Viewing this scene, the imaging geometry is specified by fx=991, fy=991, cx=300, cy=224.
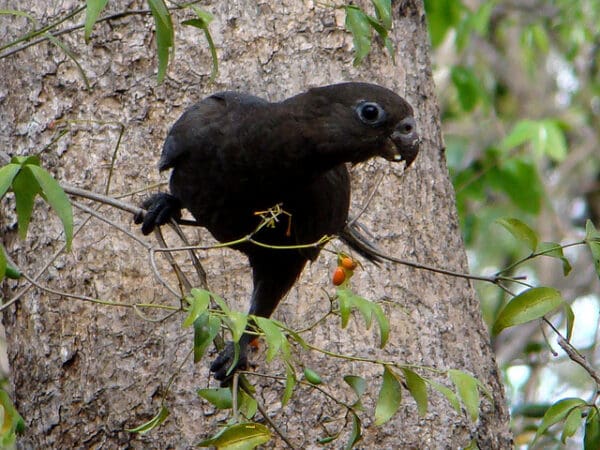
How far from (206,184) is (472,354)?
908 millimetres

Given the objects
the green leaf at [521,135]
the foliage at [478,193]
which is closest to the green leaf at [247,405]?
the foliage at [478,193]

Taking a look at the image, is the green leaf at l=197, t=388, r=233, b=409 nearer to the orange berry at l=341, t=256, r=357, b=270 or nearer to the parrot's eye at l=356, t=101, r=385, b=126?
the orange berry at l=341, t=256, r=357, b=270

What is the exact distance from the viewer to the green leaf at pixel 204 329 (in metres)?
1.65

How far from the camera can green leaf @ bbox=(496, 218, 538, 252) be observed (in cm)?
194

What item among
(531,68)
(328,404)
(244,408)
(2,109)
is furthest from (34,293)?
(531,68)

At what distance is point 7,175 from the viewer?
1583 millimetres

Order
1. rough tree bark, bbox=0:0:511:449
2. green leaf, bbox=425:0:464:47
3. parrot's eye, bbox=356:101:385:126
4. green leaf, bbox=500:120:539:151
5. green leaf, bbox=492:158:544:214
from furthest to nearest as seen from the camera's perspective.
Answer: green leaf, bbox=425:0:464:47 → green leaf, bbox=500:120:539:151 → green leaf, bbox=492:158:544:214 → rough tree bark, bbox=0:0:511:449 → parrot's eye, bbox=356:101:385:126

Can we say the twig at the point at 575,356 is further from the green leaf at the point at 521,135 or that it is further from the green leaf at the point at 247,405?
the green leaf at the point at 521,135

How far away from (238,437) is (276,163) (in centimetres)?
80

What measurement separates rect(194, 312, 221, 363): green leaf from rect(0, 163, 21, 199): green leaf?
376 mm

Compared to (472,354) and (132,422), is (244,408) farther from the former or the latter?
(472,354)

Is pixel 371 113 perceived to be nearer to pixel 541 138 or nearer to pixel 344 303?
pixel 344 303

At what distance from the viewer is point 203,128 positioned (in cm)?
243

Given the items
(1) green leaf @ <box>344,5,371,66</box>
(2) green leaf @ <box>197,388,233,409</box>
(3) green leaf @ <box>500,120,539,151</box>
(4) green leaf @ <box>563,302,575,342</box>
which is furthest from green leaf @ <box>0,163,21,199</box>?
(3) green leaf @ <box>500,120,539,151</box>
